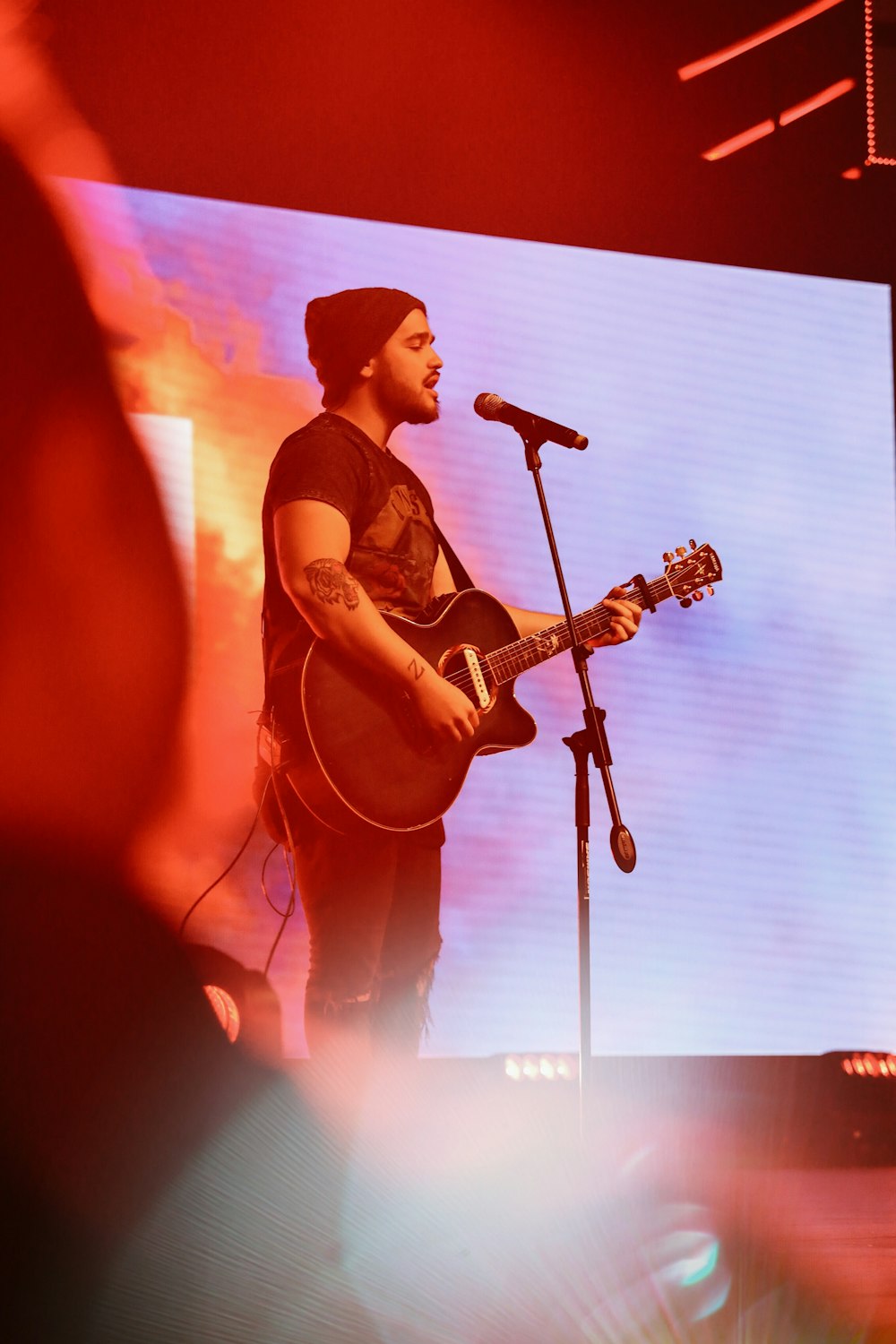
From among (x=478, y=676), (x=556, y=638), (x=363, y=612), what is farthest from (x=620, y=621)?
(x=363, y=612)

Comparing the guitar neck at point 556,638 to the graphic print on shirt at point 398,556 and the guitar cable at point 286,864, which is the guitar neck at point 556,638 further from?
the guitar cable at point 286,864

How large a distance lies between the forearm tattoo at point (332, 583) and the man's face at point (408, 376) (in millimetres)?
494

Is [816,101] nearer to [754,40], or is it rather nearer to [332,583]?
[754,40]

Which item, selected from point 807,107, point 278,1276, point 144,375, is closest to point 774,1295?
point 278,1276

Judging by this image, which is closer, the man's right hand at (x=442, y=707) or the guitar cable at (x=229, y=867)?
the man's right hand at (x=442, y=707)

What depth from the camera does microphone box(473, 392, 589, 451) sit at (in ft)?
8.88

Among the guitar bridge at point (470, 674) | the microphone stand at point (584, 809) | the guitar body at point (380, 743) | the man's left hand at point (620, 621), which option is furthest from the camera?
the man's left hand at point (620, 621)

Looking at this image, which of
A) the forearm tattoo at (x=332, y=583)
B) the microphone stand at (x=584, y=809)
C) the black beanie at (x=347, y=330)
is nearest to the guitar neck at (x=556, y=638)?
the microphone stand at (x=584, y=809)

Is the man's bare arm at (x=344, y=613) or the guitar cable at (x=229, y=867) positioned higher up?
the man's bare arm at (x=344, y=613)

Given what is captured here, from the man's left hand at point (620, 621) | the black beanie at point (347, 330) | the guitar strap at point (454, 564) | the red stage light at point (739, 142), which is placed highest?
the red stage light at point (739, 142)

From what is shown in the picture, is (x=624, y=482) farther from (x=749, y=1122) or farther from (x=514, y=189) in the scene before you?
(x=749, y=1122)

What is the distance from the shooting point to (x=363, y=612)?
2.72 meters

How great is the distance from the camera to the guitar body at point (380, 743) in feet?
8.91

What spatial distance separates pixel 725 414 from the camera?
11.7 ft
